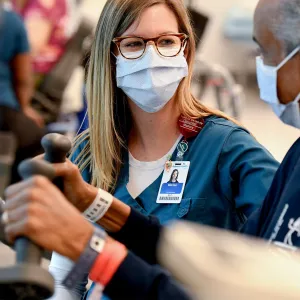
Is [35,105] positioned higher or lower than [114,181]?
lower

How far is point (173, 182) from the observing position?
1.88 m

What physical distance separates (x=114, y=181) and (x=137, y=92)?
0.26 m

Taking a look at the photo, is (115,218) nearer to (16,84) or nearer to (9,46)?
(9,46)

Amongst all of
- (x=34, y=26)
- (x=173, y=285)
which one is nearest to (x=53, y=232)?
(x=173, y=285)

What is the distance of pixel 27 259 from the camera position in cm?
110

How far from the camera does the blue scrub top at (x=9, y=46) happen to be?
4.38 meters

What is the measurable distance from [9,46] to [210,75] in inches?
97.1

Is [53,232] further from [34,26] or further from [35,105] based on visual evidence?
[34,26]

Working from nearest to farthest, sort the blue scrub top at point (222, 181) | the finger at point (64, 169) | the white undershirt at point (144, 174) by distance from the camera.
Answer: the finger at point (64, 169)
the blue scrub top at point (222, 181)
the white undershirt at point (144, 174)

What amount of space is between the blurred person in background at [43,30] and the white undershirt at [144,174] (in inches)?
154

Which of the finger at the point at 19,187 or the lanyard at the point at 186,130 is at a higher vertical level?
the finger at the point at 19,187

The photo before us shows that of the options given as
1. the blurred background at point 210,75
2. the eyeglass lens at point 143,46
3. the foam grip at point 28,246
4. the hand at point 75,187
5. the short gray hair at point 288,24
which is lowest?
the blurred background at point 210,75

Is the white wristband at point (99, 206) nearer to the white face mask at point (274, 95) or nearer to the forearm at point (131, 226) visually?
the forearm at point (131, 226)

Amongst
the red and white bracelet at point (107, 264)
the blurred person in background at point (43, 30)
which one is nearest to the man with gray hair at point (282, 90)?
the red and white bracelet at point (107, 264)
